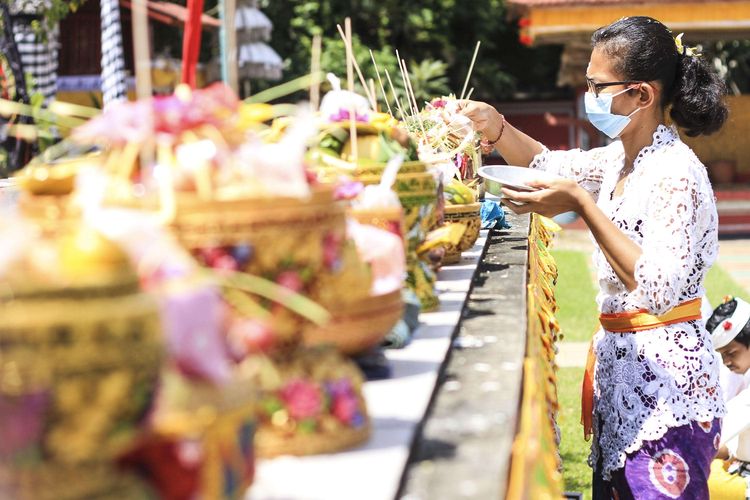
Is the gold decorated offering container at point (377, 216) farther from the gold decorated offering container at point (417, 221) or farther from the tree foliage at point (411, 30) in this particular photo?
the tree foliage at point (411, 30)

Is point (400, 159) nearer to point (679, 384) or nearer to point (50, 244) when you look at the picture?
point (50, 244)

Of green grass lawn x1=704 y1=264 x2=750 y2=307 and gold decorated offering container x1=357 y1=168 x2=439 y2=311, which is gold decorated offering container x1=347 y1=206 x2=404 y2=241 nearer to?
gold decorated offering container x1=357 y1=168 x2=439 y2=311

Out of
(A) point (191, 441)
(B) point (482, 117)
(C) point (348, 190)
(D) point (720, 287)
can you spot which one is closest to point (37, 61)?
(D) point (720, 287)

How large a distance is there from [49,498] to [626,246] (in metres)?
1.89

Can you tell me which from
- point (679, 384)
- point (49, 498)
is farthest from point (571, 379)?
point (49, 498)

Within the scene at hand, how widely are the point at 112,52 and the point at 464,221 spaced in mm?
5454

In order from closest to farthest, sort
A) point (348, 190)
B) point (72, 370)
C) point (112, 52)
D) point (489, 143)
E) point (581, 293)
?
1. point (72, 370)
2. point (348, 190)
3. point (489, 143)
4. point (112, 52)
5. point (581, 293)

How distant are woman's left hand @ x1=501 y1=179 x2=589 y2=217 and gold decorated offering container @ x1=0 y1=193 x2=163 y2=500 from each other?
180 cm

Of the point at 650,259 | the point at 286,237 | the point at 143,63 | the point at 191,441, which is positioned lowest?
the point at 650,259

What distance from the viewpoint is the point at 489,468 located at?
113 centimetres

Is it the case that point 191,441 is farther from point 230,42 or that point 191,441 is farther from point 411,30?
point 411,30

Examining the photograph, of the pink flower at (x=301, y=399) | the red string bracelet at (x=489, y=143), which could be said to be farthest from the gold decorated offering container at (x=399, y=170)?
the red string bracelet at (x=489, y=143)

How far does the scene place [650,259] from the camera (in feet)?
8.17

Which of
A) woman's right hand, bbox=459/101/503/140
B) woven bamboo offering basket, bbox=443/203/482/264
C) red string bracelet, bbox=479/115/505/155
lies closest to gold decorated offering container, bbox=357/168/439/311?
woven bamboo offering basket, bbox=443/203/482/264
